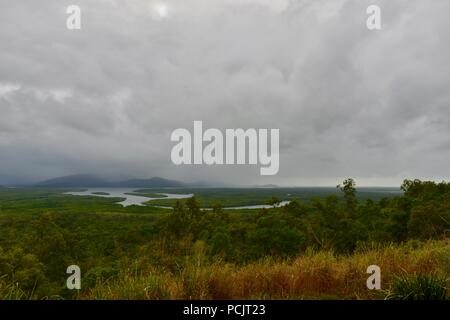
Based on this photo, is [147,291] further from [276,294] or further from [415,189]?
[415,189]

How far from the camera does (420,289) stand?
14.8 ft

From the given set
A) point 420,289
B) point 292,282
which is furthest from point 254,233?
point 420,289

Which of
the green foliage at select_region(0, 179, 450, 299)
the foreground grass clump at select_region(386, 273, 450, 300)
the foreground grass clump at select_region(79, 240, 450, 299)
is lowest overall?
the green foliage at select_region(0, 179, 450, 299)

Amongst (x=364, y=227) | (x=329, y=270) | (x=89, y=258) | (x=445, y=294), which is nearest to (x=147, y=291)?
(x=329, y=270)

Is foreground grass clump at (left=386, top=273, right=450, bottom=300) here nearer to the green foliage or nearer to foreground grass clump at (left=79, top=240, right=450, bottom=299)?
foreground grass clump at (left=79, top=240, right=450, bottom=299)

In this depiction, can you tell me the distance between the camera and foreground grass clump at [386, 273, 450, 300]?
441 cm

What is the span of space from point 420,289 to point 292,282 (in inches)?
74.0

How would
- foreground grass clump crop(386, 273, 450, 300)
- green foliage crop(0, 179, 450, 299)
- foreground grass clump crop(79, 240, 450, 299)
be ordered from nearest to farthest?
1. foreground grass clump crop(386, 273, 450, 300)
2. foreground grass clump crop(79, 240, 450, 299)
3. green foliage crop(0, 179, 450, 299)

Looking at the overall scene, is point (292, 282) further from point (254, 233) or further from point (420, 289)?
point (254, 233)

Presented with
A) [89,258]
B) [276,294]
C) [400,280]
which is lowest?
[89,258]

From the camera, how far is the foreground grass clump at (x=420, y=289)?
4406 millimetres

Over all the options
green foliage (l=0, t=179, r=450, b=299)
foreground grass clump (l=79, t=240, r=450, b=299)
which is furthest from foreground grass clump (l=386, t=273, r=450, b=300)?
green foliage (l=0, t=179, r=450, b=299)

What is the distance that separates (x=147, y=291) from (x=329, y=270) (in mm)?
3202
